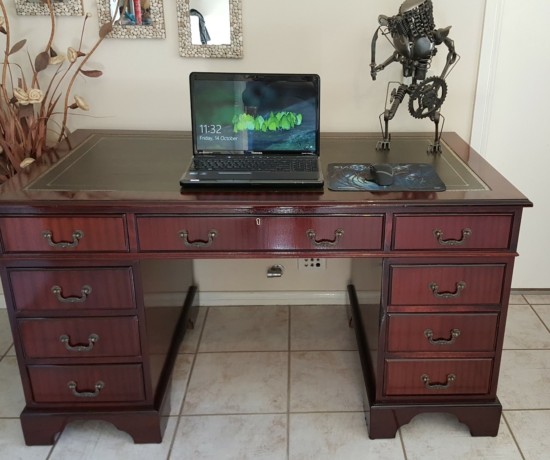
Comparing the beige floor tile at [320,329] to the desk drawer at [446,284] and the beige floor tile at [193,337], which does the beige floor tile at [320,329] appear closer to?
the beige floor tile at [193,337]

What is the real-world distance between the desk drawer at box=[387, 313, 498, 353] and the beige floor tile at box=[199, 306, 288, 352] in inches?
25.4

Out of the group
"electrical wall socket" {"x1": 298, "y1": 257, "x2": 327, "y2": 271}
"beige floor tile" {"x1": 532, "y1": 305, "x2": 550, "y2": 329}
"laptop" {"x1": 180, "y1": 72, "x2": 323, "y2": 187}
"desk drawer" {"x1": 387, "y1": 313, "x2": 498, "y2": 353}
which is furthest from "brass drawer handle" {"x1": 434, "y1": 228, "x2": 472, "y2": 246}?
"beige floor tile" {"x1": 532, "y1": 305, "x2": 550, "y2": 329}

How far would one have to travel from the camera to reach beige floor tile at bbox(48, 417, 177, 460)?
5.60 feet

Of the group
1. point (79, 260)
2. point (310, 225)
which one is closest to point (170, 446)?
point (79, 260)

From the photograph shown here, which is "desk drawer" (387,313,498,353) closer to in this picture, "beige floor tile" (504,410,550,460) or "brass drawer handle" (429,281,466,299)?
"brass drawer handle" (429,281,466,299)

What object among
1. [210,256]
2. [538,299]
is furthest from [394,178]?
[538,299]

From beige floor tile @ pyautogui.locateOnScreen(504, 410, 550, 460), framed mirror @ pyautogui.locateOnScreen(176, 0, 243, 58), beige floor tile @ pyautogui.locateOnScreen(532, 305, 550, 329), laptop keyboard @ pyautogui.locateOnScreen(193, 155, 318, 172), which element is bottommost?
beige floor tile @ pyautogui.locateOnScreen(504, 410, 550, 460)

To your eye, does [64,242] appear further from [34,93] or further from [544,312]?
[544,312]

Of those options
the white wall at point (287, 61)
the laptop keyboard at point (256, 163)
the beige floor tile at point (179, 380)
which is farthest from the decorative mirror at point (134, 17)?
the beige floor tile at point (179, 380)

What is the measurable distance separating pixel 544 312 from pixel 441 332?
986mm

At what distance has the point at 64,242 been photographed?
1507 millimetres

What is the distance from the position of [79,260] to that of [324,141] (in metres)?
0.91

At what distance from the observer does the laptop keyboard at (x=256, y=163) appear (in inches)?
62.9

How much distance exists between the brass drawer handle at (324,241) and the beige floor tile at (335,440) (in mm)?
634
